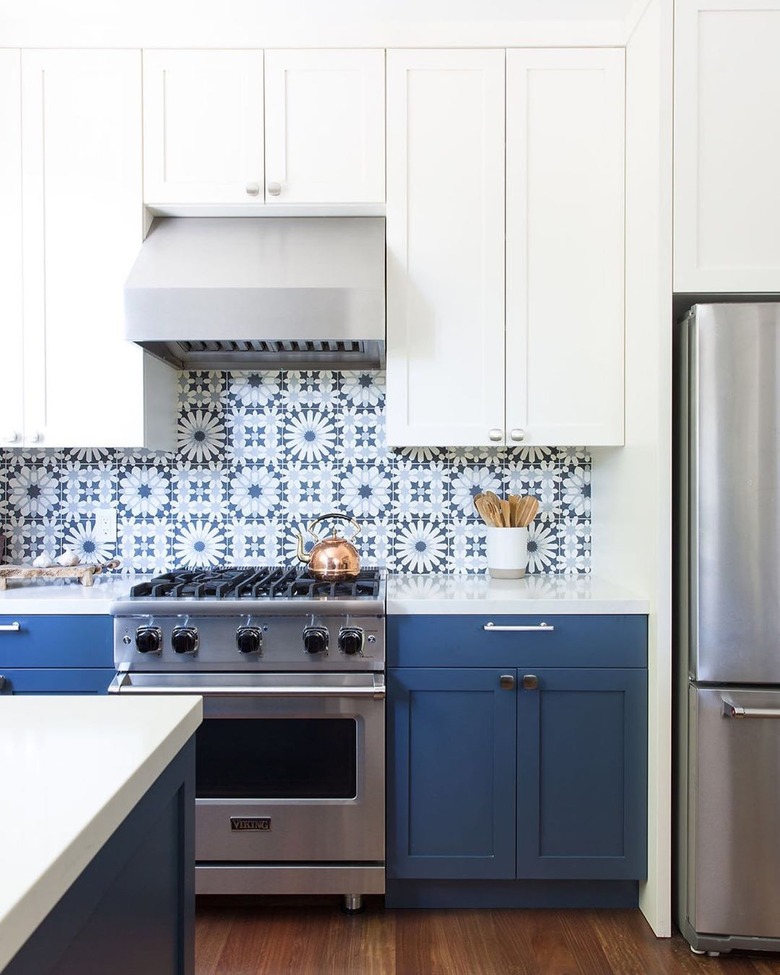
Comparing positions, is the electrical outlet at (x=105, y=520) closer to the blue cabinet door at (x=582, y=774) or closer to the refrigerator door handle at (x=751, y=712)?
the blue cabinet door at (x=582, y=774)

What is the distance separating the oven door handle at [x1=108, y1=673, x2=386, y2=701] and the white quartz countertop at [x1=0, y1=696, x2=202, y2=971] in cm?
102

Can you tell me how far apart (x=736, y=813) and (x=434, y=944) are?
0.88 m

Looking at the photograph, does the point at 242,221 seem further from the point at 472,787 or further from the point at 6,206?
the point at 472,787

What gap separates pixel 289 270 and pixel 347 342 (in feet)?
1.00

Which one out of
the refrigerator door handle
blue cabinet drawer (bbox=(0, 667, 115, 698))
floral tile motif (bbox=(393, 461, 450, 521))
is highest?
floral tile motif (bbox=(393, 461, 450, 521))

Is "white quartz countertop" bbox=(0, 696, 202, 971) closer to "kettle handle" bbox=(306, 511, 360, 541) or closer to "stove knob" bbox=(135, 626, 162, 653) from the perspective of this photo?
"stove knob" bbox=(135, 626, 162, 653)

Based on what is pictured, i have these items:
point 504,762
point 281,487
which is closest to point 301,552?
point 281,487

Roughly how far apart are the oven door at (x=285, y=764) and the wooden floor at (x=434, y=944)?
19 centimetres

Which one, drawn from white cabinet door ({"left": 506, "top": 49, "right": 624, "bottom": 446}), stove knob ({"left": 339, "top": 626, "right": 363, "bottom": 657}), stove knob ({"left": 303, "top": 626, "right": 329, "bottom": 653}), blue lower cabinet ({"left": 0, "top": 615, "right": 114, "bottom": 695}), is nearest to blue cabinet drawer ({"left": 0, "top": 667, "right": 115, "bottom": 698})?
blue lower cabinet ({"left": 0, "top": 615, "right": 114, "bottom": 695})

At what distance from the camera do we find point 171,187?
2.38 metres

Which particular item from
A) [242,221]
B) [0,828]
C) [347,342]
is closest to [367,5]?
[242,221]

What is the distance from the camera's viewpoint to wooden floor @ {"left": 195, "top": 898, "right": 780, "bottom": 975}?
6.39 feet

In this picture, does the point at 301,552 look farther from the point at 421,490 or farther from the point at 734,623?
the point at 734,623

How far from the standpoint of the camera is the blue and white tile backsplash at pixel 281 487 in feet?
9.00
